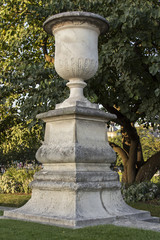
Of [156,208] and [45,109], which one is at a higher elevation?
[45,109]

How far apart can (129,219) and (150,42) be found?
18.1 ft

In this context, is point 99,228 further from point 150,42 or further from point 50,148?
point 150,42

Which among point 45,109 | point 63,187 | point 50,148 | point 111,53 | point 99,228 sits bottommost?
point 99,228

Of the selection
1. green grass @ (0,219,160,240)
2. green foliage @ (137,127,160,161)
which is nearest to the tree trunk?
green grass @ (0,219,160,240)

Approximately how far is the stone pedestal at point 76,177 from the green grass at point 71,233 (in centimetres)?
38

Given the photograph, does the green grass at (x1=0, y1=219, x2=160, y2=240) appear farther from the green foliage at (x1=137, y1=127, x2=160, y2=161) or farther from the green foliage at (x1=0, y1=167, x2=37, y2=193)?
the green foliage at (x1=137, y1=127, x2=160, y2=161)

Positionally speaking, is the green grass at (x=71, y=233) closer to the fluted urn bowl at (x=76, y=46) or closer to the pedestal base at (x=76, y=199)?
the pedestal base at (x=76, y=199)

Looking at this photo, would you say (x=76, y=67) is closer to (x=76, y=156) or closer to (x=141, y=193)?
(x=76, y=156)

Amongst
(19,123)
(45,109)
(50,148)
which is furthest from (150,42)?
(19,123)

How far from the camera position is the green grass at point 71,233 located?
4102 mm

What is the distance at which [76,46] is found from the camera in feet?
19.4

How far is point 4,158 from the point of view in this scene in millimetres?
45688

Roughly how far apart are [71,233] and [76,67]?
2.69 metres

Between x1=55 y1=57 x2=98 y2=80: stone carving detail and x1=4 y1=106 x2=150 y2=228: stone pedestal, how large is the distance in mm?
703
